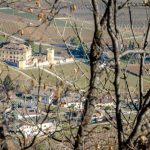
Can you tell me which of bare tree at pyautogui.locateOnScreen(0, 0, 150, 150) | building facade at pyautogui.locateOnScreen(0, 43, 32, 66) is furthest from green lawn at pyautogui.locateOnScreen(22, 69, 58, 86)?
building facade at pyautogui.locateOnScreen(0, 43, 32, 66)

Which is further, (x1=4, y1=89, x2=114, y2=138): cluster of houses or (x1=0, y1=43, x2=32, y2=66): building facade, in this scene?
(x1=0, y1=43, x2=32, y2=66): building facade

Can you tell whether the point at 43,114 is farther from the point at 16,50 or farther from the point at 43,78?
the point at 16,50

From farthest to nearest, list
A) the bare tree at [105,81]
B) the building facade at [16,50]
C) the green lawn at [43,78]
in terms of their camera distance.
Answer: the building facade at [16,50] → the green lawn at [43,78] → the bare tree at [105,81]

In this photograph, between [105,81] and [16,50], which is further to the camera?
[16,50]

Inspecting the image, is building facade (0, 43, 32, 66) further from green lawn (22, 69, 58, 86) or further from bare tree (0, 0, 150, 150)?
bare tree (0, 0, 150, 150)

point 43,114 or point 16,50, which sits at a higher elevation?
point 16,50

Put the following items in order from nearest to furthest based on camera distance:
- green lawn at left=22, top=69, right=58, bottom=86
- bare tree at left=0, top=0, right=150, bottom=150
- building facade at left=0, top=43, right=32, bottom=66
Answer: bare tree at left=0, top=0, right=150, bottom=150 → green lawn at left=22, top=69, right=58, bottom=86 → building facade at left=0, top=43, right=32, bottom=66

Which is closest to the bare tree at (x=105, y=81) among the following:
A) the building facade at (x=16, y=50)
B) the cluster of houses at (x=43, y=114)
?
the cluster of houses at (x=43, y=114)

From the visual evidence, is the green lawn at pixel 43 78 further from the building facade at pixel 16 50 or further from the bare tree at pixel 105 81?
the building facade at pixel 16 50

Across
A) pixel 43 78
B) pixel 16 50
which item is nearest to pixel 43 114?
pixel 43 78

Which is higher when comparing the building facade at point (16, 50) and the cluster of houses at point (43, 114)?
the building facade at point (16, 50)

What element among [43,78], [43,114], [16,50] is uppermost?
[16,50]
